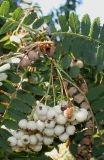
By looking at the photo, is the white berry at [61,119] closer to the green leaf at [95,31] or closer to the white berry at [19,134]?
the white berry at [19,134]

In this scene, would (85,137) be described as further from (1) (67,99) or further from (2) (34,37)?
(2) (34,37)

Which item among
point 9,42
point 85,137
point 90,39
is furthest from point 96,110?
point 9,42

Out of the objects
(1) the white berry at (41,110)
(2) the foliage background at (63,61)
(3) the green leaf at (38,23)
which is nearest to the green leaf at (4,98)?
(2) the foliage background at (63,61)

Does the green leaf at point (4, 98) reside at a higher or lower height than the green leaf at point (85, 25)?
lower

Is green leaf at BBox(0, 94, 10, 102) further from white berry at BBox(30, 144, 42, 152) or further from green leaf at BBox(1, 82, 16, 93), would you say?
white berry at BBox(30, 144, 42, 152)

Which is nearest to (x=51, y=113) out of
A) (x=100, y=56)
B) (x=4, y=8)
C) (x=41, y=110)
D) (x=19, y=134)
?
(x=41, y=110)

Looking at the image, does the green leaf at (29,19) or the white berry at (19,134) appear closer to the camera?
the white berry at (19,134)
